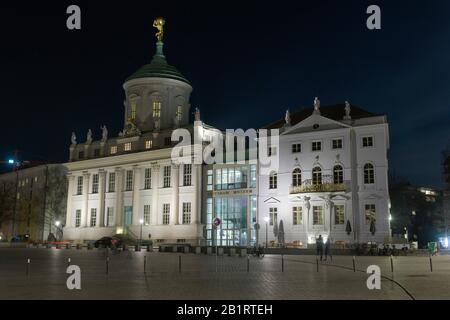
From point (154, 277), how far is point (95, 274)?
325 centimetres

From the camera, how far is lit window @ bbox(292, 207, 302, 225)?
5600 centimetres

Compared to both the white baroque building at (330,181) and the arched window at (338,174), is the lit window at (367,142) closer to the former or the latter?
the white baroque building at (330,181)

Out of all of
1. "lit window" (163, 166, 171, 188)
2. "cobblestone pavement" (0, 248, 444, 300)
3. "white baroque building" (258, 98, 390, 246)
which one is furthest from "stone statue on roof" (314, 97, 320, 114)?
"cobblestone pavement" (0, 248, 444, 300)

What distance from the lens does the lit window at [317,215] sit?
54625 millimetres

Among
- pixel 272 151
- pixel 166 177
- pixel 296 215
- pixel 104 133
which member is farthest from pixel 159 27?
pixel 296 215

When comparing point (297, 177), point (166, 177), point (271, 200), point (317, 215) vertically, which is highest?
point (166, 177)

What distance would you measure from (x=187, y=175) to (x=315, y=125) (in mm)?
18421

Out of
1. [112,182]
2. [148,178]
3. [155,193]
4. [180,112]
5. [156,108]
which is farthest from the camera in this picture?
[180,112]

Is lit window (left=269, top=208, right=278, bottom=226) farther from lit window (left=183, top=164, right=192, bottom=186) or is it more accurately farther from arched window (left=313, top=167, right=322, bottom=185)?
lit window (left=183, top=164, right=192, bottom=186)

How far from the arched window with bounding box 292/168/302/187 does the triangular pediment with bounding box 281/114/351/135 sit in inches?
174

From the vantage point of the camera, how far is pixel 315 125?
187ft

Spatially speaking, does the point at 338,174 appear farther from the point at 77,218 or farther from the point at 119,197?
the point at 77,218
